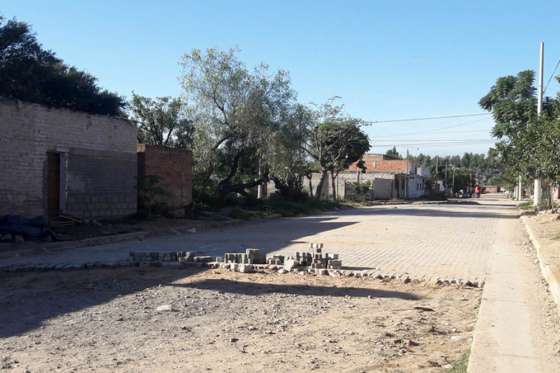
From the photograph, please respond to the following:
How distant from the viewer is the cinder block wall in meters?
17.1

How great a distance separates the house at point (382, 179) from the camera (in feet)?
203

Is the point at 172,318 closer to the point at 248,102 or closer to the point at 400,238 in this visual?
the point at 400,238

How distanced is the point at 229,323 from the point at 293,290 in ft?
7.62

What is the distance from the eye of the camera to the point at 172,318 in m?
Result: 7.65

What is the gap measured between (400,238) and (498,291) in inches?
366

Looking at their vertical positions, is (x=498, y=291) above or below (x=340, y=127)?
below

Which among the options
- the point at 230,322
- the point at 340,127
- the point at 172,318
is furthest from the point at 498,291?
the point at 340,127

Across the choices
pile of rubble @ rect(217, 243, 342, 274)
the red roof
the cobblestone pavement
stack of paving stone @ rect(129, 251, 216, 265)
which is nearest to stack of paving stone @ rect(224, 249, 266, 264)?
pile of rubble @ rect(217, 243, 342, 274)

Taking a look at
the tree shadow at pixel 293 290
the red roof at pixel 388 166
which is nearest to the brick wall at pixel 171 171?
the tree shadow at pixel 293 290

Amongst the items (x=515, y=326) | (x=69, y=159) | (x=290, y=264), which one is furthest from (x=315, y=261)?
(x=69, y=159)

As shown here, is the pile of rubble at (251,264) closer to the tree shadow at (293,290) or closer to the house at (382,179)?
the tree shadow at (293,290)

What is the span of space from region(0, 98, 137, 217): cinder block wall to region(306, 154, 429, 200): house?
3444cm

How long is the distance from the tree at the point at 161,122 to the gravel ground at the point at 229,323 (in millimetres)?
21290

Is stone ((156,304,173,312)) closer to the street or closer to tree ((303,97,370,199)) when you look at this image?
the street
